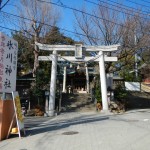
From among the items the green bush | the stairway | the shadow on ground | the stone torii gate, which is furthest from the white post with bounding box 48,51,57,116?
the green bush

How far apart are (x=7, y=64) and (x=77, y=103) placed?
18.5m

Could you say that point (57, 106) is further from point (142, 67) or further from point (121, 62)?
point (142, 67)

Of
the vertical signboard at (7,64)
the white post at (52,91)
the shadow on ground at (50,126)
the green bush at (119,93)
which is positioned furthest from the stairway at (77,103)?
the vertical signboard at (7,64)

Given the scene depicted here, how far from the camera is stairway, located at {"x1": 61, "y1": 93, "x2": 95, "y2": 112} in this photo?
28.2 m

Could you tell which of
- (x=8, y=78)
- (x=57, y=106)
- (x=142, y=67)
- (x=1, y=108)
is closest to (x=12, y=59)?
(x=8, y=78)

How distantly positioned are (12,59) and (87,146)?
549cm

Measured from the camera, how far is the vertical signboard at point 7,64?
12.5 m

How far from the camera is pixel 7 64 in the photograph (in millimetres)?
12883

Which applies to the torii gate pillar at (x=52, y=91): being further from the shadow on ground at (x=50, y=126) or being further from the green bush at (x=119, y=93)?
the green bush at (x=119, y=93)

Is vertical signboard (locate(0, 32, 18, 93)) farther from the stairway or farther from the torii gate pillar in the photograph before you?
the stairway

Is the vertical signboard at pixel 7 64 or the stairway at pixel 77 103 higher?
the vertical signboard at pixel 7 64

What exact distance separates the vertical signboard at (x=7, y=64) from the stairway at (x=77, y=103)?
14.8 meters

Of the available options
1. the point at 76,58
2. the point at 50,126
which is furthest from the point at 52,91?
the point at 50,126

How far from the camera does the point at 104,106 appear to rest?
25.2m
